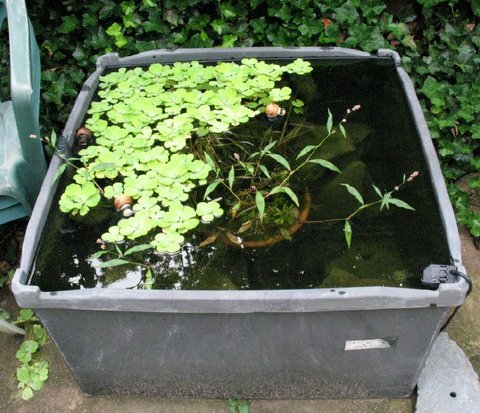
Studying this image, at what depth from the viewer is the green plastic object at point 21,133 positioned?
1.97 meters

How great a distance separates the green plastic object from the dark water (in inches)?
7.9

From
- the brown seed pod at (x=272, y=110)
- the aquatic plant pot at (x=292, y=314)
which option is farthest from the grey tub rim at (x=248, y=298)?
the brown seed pod at (x=272, y=110)

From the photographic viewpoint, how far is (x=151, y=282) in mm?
1814

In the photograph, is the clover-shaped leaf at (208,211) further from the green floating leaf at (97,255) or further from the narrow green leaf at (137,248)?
the green floating leaf at (97,255)

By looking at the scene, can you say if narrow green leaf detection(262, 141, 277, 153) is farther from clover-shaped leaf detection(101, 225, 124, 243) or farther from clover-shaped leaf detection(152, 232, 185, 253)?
clover-shaped leaf detection(101, 225, 124, 243)

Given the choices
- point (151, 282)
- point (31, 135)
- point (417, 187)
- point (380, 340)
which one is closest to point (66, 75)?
point (31, 135)

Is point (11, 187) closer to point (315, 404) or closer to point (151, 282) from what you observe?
point (151, 282)

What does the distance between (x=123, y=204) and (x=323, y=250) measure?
686 millimetres

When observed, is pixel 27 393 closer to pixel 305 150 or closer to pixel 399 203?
pixel 305 150

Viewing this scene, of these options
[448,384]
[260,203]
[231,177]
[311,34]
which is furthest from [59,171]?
[448,384]

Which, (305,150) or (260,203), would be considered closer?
(260,203)

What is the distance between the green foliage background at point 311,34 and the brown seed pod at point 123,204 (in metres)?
0.99

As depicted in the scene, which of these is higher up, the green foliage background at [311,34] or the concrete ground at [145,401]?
the green foliage background at [311,34]

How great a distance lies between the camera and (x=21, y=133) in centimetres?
205
